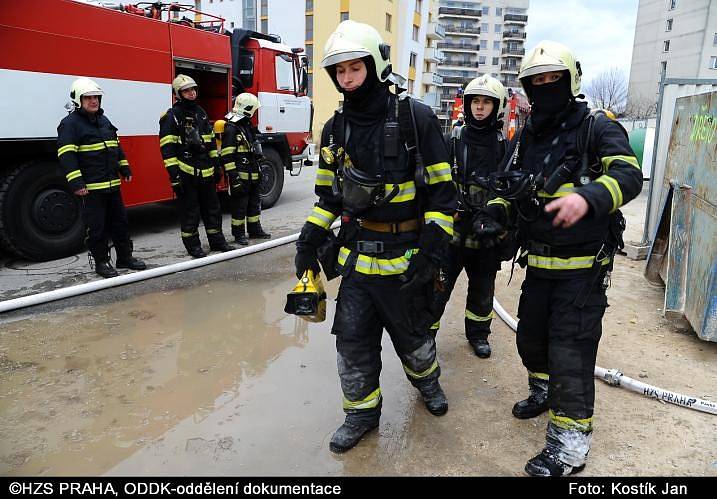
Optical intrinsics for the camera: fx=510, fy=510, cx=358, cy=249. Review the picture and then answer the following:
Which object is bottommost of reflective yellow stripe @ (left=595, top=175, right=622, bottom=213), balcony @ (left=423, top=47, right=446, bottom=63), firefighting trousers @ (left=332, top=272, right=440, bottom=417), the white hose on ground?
the white hose on ground

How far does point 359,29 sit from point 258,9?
43464 millimetres

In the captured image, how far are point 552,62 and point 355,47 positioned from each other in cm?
90

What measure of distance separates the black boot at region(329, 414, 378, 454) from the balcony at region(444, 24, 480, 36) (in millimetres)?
87225

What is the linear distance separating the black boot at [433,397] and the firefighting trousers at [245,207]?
171 inches

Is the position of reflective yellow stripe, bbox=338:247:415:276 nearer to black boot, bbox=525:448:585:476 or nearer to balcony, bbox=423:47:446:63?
black boot, bbox=525:448:585:476

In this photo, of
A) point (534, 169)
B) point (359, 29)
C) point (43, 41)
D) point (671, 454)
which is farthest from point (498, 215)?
point (43, 41)

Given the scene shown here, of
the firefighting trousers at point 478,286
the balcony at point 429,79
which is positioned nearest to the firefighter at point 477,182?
the firefighting trousers at point 478,286

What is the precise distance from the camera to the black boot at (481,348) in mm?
3657

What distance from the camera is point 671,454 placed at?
253 centimetres

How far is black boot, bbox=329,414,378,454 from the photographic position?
8.29ft

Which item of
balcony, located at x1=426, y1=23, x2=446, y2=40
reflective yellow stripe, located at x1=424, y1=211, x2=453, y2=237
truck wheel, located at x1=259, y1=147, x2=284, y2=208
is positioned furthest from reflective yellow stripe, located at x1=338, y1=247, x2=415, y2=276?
balcony, located at x1=426, y1=23, x2=446, y2=40

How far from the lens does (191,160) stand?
5.73 m

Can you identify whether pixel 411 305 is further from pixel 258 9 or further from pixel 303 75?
pixel 258 9

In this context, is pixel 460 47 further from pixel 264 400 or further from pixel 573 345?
pixel 573 345
